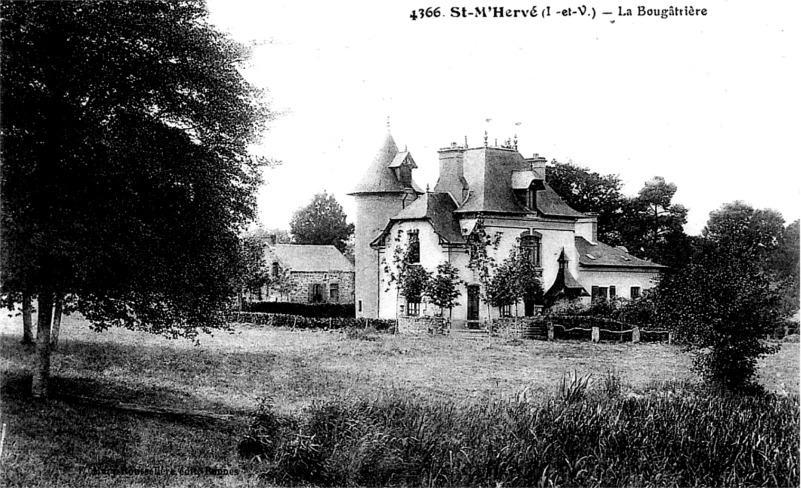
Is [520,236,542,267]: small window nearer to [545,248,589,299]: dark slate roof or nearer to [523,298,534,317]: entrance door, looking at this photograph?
[545,248,589,299]: dark slate roof

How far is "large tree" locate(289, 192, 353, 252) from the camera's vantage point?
660 inches

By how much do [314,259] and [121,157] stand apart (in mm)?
25510

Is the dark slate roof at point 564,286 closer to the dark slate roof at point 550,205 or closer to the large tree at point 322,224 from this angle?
the dark slate roof at point 550,205

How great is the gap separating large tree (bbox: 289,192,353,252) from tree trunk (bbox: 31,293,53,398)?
4853 mm

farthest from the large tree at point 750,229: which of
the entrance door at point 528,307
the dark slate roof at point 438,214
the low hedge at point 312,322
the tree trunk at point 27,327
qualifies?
the dark slate roof at point 438,214

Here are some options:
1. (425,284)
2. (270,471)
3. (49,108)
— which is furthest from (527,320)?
(49,108)

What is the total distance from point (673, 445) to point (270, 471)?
4.83m

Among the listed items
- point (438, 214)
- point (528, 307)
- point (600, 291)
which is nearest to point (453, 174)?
point (438, 214)

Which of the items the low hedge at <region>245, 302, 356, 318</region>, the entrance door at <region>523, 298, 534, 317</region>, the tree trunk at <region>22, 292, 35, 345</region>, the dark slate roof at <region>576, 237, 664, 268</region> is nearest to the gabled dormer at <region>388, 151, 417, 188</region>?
the entrance door at <region>523, 298, 534, 317</region>

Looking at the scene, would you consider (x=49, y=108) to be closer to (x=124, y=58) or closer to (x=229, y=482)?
(x=124, y=58)

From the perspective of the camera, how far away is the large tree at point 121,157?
8336 millimetres

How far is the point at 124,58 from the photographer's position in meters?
8.84

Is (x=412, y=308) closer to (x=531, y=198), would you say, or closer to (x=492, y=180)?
(x=492, y=180)

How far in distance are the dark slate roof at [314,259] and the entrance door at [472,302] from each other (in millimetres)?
9211
